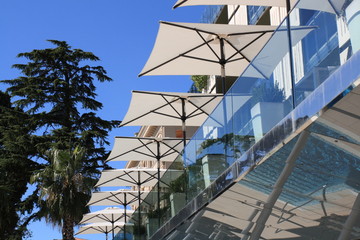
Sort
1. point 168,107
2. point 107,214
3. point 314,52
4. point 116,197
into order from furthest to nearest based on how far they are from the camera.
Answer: point 107,214 → point 116,197 → point 168,107 → point 314,52

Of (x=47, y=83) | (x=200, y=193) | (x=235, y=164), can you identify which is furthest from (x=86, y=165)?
(x=235, y=164)

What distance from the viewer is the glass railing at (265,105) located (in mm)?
8258

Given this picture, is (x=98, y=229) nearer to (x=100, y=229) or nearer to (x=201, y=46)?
(x=100, y=229)

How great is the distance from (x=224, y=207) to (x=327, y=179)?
4854 millimetres

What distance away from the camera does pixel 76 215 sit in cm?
3969

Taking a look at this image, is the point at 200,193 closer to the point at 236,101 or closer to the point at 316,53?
the point at 236,101

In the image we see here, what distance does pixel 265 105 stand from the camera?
10602 mm

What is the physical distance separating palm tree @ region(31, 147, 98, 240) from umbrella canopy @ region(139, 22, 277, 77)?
20257 mm

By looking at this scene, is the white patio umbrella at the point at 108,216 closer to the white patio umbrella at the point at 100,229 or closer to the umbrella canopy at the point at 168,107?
the white patio umbrella at the point at 100,229

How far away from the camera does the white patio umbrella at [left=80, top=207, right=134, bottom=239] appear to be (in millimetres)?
40178

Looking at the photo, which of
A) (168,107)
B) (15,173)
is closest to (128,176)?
(168,107)

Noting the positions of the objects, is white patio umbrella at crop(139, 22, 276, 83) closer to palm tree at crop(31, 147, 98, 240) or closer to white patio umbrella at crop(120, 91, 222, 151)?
white patio umbrella at crop(120, 91, 222, 151)

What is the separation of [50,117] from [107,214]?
7476 mm

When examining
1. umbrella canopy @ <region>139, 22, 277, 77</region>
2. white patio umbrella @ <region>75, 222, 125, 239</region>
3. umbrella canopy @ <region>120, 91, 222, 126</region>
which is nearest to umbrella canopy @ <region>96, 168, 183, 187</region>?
umbrella canopy @ <region>120, 91, 222, 126</region>
